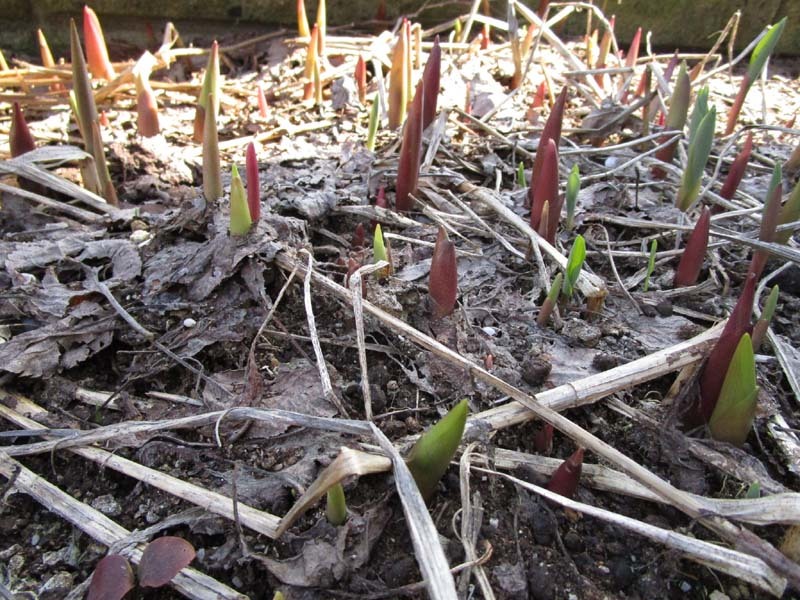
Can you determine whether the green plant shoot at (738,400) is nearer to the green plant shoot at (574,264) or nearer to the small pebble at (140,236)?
the green plant shoot at (574,264)

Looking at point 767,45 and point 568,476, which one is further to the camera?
point 767,45

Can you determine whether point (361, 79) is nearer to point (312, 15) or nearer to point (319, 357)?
point (312, 15)

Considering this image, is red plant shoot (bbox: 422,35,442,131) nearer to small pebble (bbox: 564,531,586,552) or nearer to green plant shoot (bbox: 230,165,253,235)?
green plant shoot (bbox: 230,165,253,235)

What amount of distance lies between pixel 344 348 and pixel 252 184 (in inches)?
19.7

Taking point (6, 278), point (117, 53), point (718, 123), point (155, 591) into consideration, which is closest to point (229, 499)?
point (155, 591)

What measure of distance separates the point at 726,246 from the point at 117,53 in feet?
11.6

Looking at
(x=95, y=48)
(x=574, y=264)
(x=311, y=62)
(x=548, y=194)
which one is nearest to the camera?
(x=574, y=264)

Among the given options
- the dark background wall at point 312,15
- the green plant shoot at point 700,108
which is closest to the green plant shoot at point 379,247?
the green plant shoot at point 700,108

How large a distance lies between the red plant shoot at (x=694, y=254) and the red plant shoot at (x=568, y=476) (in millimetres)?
Answer: 824

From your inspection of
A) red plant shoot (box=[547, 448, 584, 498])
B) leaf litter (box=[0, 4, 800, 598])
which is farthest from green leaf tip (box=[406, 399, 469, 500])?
red plant shoot (box=[547, 448, 584, 498])

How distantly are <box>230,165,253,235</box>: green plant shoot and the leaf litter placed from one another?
30mm

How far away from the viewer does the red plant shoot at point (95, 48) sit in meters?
2.80

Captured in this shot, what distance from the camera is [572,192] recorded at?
1779 mm

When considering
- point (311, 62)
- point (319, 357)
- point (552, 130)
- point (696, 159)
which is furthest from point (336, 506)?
point (311, 62)
